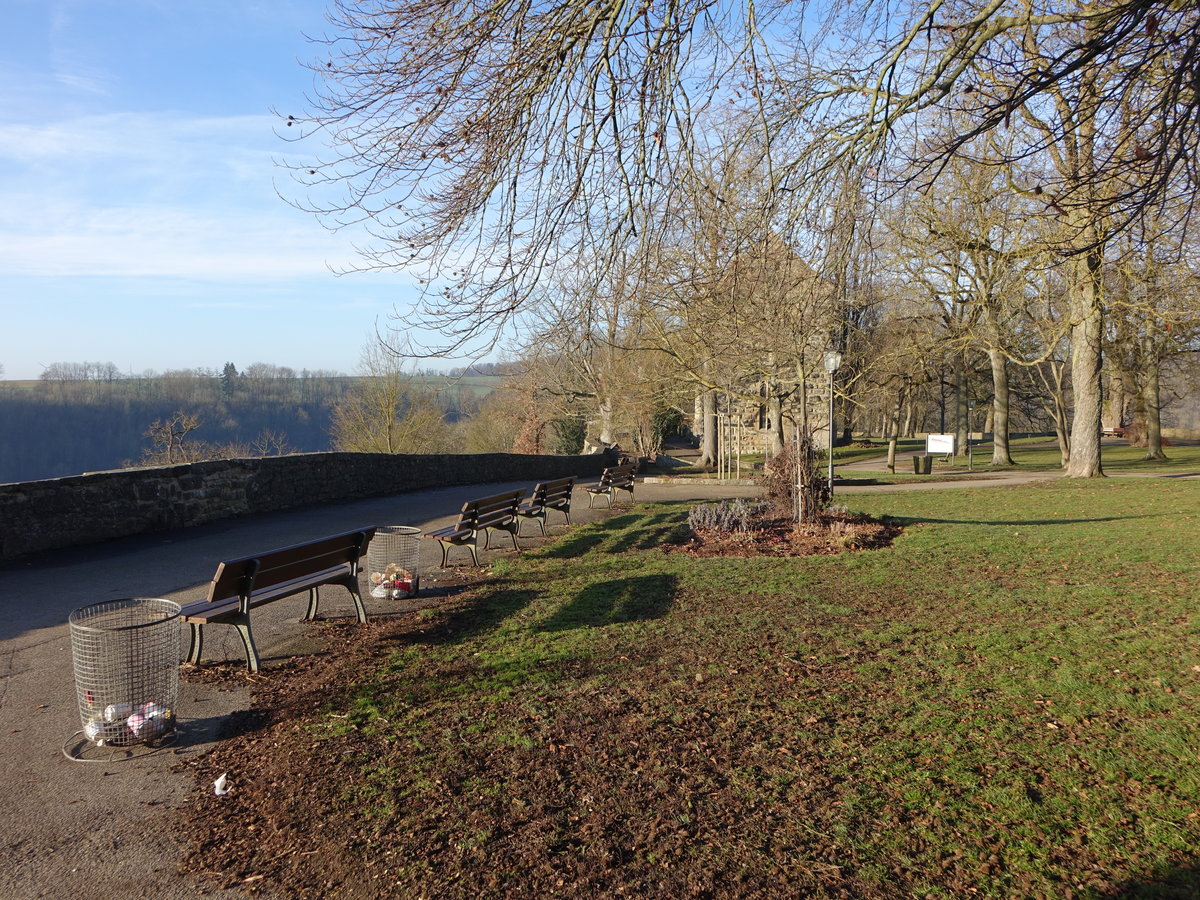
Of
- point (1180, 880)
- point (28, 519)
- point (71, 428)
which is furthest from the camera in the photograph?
point (71, 428)

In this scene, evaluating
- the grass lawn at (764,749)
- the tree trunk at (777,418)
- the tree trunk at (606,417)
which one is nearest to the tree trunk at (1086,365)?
the tree trunk at (777,418)

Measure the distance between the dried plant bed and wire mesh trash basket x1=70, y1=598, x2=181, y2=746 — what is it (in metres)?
6.88

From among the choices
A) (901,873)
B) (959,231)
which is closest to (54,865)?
(901,873)

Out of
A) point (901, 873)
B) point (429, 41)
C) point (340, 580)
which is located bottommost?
point (901, 873)

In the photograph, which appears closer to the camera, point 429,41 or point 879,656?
point 429,41

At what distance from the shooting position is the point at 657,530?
41.6 ft

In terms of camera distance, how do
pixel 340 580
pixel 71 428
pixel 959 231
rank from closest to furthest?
1. pixel 340 580
2. pixel 959 231
3. pixel 71 428

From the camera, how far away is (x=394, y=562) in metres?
8.08

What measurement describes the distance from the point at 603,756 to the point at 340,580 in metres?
3.65

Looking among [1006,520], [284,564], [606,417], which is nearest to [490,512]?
[284,564]

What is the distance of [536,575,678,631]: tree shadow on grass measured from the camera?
6844 millimetres

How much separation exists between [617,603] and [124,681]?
13.9 ft

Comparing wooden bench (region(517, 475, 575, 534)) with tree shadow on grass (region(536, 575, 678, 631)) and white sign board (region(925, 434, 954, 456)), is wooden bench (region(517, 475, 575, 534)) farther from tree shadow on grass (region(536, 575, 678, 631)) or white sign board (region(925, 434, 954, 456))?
white sign board (region(925, 434, 954, 456))

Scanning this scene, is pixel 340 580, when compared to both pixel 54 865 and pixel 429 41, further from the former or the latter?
pixel 429 41
